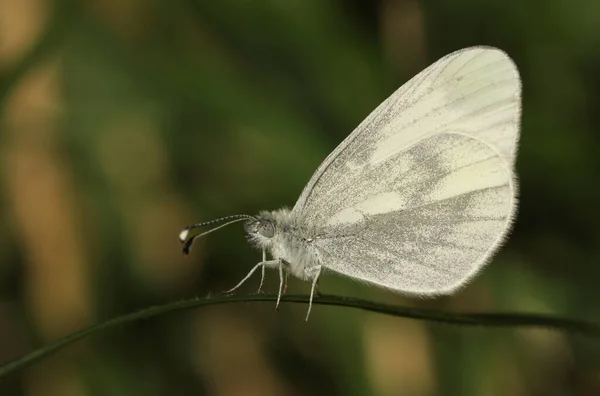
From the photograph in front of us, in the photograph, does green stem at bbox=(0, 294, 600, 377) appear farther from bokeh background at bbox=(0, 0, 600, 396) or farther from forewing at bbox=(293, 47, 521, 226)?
bokeh background at bbox=(0, 0, 600, 396)

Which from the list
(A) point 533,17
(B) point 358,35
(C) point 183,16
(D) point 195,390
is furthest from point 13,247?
(A) point 533,17

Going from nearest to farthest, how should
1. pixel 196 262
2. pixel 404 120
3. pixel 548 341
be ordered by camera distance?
pixel 404 120 → pixel 548 341 → pixel 196 262

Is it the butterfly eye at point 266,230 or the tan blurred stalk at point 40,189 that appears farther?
the tan blurred stalk at point 40,189

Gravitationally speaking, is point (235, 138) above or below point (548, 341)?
above

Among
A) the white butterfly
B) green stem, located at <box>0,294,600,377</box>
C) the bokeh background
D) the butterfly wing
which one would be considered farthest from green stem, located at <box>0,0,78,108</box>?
green stem, located at <box>0,294,600,377</box>

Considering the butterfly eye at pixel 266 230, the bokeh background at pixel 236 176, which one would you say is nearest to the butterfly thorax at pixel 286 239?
the butterfly eye at pixel 266 230

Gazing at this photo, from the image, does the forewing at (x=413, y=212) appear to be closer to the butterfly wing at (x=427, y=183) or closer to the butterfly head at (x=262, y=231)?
the butterfly wing at (x=427, y=183)

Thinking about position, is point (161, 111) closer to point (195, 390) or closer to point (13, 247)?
point (13, 247)

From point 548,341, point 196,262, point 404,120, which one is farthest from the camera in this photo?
point 196,262
